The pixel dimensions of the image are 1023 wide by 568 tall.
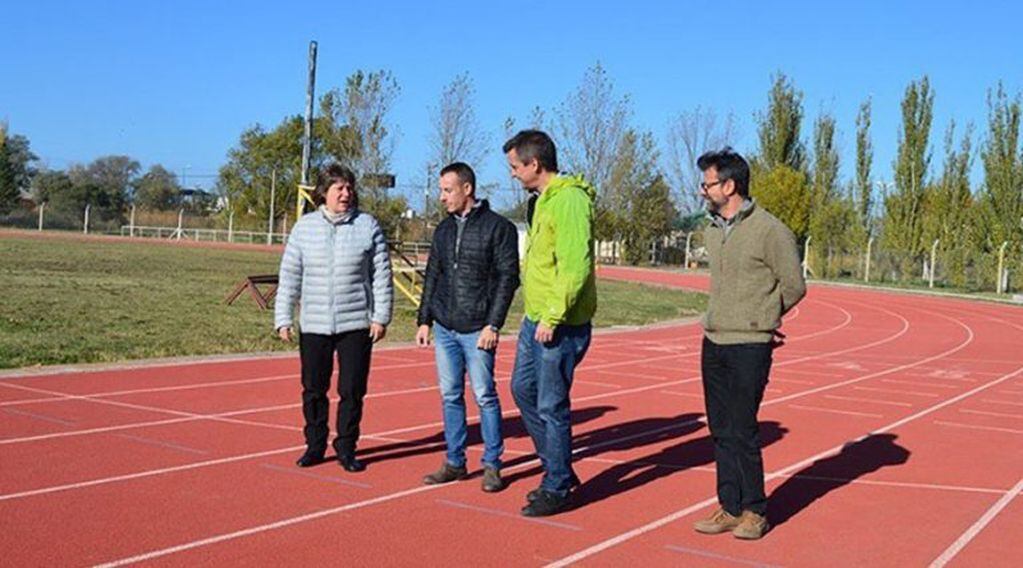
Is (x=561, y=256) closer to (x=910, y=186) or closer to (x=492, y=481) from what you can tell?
(x=492, y=481)

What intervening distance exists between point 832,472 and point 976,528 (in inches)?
61.0

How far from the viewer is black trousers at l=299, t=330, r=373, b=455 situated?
288 inches

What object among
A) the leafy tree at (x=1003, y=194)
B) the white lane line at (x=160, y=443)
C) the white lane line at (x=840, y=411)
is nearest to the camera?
the white lane line at (x=160, y=443)

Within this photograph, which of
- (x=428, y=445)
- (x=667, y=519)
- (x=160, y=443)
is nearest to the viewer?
(x=667, y=519)

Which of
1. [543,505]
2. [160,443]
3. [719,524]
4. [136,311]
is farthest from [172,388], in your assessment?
[136,311]

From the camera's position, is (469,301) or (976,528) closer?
(976,528)

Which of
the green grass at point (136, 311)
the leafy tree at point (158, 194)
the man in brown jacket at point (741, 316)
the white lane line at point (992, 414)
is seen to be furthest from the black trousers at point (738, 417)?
the leafy tree at point (158, 194)

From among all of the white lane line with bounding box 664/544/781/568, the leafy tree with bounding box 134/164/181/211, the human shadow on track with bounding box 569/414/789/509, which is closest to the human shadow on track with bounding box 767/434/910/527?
the human shadow on track with bounding box 569/414/789/509

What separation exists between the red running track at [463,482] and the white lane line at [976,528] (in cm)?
2

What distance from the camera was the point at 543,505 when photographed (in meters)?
6.14

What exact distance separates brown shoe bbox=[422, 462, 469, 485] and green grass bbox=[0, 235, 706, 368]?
6.09m

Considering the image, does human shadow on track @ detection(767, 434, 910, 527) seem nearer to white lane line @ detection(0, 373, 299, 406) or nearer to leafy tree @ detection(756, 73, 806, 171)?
white lane line @ detection(0, 373, 299, 406)

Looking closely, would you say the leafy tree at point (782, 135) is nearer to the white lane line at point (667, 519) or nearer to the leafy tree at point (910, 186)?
the leafy tree at point (910, 186)

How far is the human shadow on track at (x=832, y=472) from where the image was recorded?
677 centimetres
